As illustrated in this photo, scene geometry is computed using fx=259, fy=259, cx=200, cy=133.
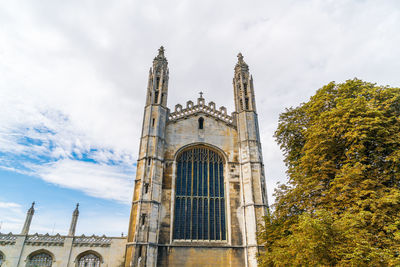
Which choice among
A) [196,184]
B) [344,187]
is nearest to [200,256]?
[196,184]

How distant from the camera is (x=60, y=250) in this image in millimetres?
16406

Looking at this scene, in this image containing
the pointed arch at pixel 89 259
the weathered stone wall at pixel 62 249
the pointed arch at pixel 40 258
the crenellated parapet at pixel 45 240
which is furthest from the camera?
the crenellated parapet at pixel 45 240

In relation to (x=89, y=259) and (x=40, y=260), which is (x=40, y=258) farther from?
(x=89, y=259)

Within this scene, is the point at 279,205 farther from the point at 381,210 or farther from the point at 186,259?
the point at 186,259

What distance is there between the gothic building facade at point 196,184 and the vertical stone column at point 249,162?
57 millimetres

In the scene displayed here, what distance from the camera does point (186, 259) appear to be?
15195mm

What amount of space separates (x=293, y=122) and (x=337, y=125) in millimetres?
3510

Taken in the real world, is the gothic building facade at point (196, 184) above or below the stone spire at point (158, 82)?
below

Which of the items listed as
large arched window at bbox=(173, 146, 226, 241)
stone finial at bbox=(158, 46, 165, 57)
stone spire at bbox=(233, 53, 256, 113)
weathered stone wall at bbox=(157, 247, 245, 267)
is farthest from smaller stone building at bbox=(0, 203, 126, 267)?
stone finial at bbox=(158, 46, 165, 57)

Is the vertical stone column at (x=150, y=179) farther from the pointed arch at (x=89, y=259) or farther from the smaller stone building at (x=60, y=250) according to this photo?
the pointed arch at (x=89, y=259)

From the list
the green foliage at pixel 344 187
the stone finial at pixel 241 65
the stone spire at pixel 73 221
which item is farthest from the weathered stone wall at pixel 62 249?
the stone finial at pixel 241 65

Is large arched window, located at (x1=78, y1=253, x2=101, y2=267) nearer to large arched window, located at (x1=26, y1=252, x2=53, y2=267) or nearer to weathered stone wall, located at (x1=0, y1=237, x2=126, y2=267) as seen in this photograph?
weathered stone wall, located at (x1=0, y1=237, x2=126, y2=267)

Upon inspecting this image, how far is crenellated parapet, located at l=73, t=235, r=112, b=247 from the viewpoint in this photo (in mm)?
16672

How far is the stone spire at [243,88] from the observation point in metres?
20.8
